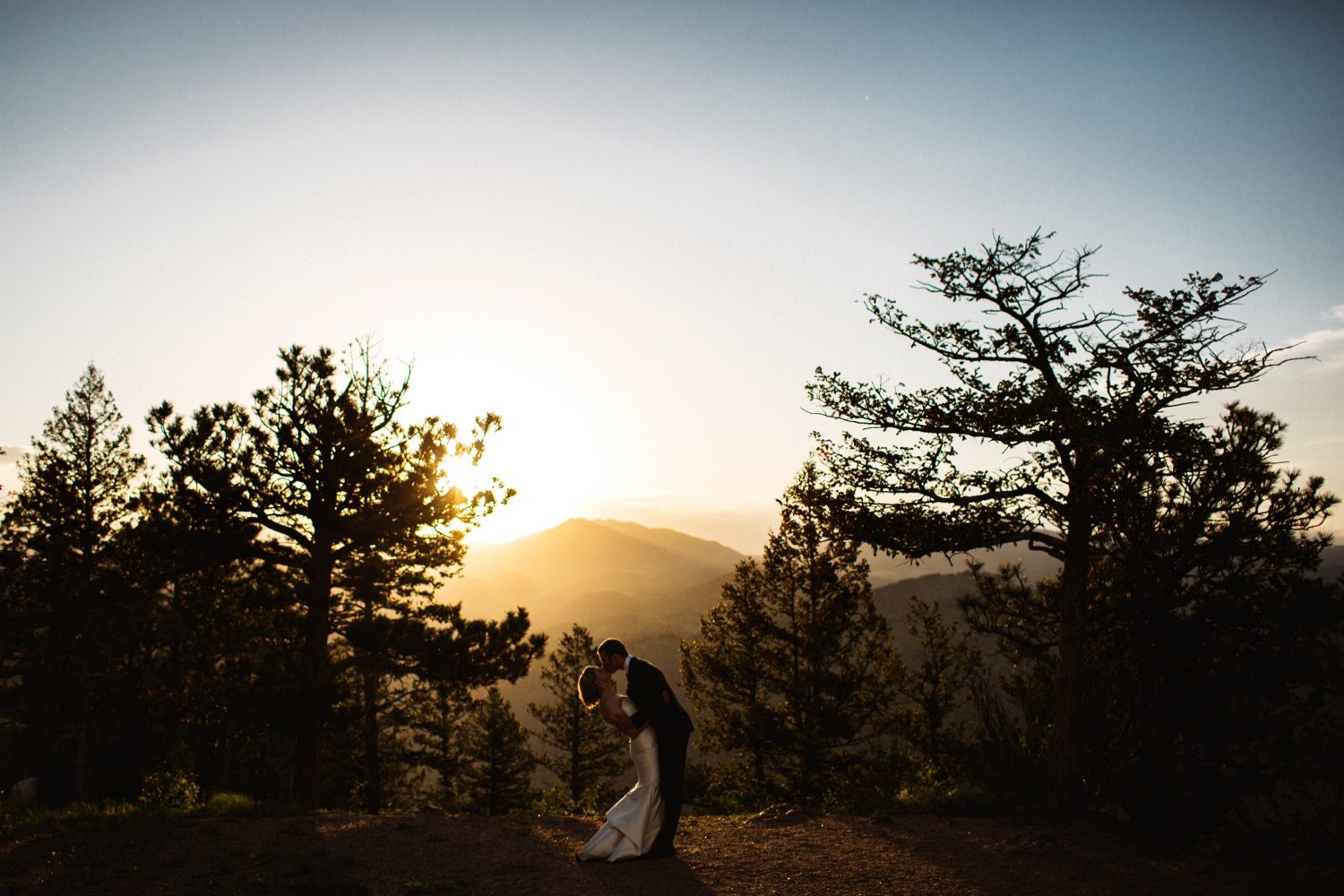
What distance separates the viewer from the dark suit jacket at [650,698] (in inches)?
345

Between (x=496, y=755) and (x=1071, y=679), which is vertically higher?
(x=1071, y=679)

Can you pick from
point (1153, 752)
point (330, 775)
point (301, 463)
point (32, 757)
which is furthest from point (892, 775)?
point (32, 757)

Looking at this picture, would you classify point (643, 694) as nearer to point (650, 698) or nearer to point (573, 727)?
point (650, 698)

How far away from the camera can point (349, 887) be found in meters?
7.64

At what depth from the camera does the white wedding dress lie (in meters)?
8.76

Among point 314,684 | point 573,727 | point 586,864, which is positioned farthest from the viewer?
point 573,727

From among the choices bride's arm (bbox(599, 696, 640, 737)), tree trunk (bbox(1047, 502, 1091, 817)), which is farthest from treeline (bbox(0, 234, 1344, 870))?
bride's arm (bbox(599, 696, 640, 737))

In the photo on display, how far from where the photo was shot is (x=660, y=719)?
890cm

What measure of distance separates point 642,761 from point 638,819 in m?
0.69

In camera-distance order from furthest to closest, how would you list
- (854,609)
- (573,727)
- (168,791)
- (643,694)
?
1. (573,727)
2. (854,609)
3. (168,791)
4. (643,694)

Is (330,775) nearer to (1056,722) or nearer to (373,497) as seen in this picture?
(373,497)

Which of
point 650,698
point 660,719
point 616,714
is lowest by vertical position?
point 660,719

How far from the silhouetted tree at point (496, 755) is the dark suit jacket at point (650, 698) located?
3707 cm

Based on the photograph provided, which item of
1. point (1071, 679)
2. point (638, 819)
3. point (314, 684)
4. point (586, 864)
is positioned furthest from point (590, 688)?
point (314, 684)
